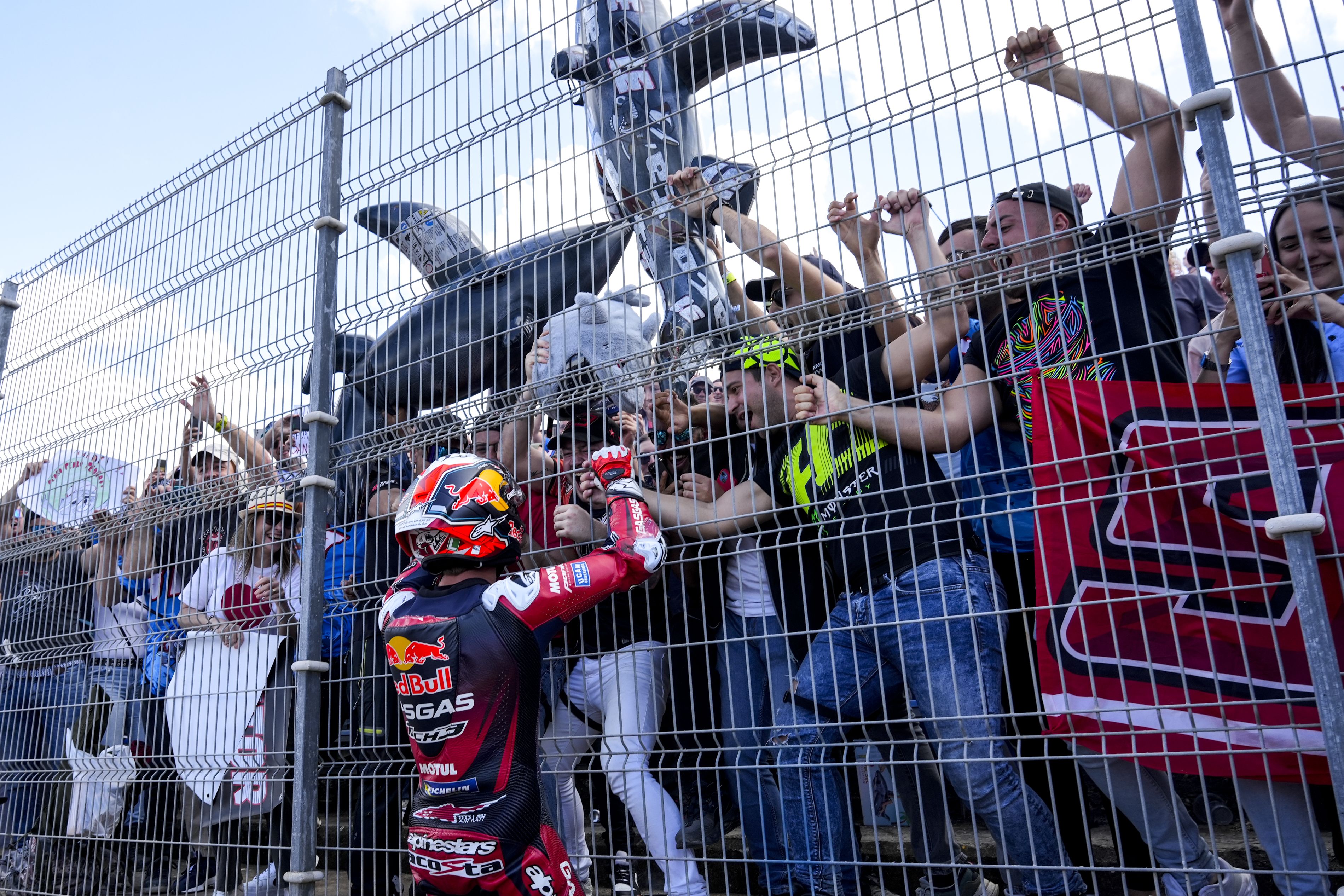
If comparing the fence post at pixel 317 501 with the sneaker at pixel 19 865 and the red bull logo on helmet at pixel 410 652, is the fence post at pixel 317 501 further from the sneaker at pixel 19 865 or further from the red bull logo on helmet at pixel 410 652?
the sneaker at pixel 19 865

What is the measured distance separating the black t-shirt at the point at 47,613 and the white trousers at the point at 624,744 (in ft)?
10.9

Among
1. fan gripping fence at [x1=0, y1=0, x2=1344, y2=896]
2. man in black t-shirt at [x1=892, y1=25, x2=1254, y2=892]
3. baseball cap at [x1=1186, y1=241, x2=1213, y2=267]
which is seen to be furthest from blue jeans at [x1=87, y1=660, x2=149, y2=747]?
baseball cap at [x1=1186, y1=241, x2=1213, y2=267]

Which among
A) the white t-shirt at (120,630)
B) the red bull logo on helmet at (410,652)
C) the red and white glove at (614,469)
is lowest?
the red bull logo on helmet at (410,652)

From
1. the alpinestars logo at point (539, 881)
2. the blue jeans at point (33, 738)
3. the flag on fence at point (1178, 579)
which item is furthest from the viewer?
the blue jeans at point (33, 738)

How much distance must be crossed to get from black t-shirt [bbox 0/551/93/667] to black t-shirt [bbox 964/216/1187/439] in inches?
208

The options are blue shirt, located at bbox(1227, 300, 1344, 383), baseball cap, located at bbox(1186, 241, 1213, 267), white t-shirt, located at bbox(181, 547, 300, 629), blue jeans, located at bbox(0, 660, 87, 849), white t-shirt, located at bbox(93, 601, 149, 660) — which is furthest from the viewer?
blue jeans, located at bbox(0, 660, 87, 849)

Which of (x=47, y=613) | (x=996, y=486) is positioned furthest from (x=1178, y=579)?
(x=47, y=613)

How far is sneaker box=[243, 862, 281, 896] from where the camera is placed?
181 inches

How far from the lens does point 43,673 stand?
6164mm

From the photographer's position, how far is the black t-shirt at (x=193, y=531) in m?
5.36

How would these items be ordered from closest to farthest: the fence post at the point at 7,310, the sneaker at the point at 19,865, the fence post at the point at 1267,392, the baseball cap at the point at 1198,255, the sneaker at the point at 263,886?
1. the fence post at the point at 1267,392
2. the baseball cap at the point at 1198,255
3. the sneaker at the point at 263,886
4. the sneaker at the point at 19,865
5. the fence post at the point at 7,310

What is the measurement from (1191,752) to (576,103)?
3.40 metres

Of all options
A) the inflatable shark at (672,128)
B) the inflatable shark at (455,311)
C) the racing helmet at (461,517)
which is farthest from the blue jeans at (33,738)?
the inflatable shark at (672,128)

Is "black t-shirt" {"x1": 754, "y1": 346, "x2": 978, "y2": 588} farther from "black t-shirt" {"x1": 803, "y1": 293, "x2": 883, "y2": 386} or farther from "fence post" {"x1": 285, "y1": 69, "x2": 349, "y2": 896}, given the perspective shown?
"fence post" {"x1": 285, "y1": 69, "x2": 349, "y2": 896}
